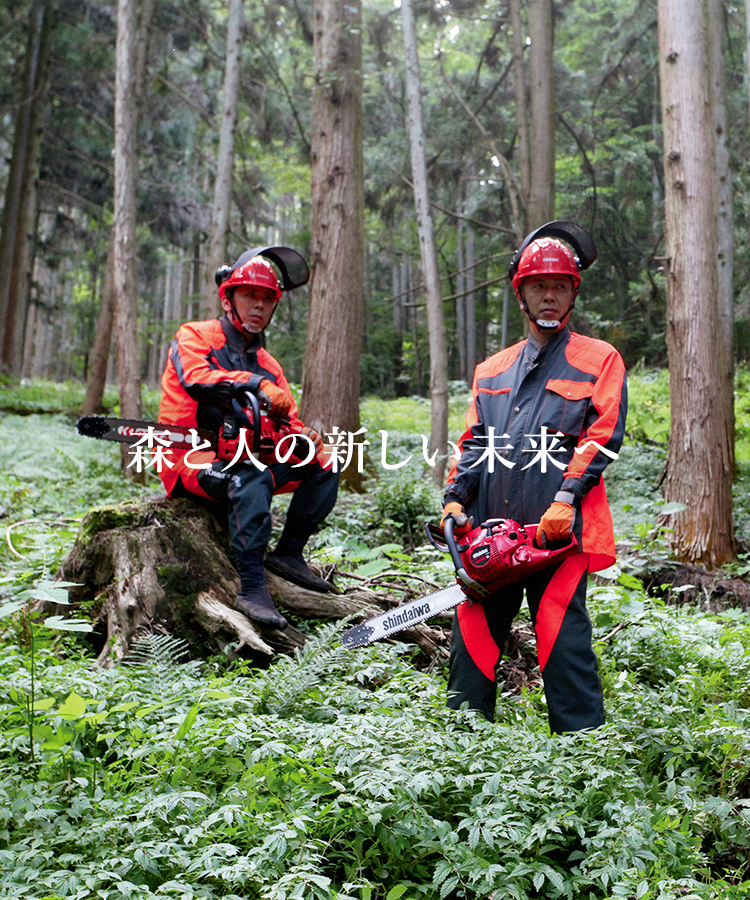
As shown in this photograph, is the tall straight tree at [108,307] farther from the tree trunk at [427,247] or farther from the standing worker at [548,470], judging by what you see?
the standing worker at [548,470]

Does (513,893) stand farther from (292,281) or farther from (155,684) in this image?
(292,281)

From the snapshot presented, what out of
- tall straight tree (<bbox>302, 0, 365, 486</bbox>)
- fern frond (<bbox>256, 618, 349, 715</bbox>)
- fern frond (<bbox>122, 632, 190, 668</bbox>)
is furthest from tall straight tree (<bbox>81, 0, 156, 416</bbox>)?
fern frond (<bbox>256, 618, 349, 715</bbox>)

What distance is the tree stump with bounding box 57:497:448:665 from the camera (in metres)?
4.51

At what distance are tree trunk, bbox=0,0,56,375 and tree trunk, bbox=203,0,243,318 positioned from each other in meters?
6.79

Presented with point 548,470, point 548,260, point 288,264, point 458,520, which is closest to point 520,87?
point 288,264

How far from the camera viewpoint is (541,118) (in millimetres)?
11617

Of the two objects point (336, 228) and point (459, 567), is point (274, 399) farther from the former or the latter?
point (336, 228)

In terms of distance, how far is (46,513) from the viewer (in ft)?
26.0

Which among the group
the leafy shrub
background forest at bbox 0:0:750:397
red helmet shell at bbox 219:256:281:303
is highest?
background forest at bbox 0:0:750:397

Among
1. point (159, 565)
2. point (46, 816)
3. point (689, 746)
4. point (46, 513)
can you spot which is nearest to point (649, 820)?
point (689, 746)

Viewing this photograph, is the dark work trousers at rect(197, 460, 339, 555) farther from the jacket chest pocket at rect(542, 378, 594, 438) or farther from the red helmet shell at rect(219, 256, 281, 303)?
the jacket chest pocket at rect(542, 378, 594, 438)

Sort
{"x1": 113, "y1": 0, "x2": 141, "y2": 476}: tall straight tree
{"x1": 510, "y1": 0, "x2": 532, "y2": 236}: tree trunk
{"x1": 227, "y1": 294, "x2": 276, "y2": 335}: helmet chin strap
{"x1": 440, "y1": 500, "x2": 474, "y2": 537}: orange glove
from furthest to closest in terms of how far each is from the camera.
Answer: {"x1": 510, "y1": 0, "x2": 532, "y2": 236}: tree trunk < {"x1": 113, "y1": 0, "x2": 141, "y2": 476}: tall straight tree < {"x1": 227, "y1": 294, "x2": 276, "y2": 335}: helmet chin strap < {"x1": 440, "y1": 500, "x2": 474, "y2": 537}: orange glove

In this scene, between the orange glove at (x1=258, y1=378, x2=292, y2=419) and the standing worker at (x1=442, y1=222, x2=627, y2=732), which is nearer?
the standing worker at (x1=442, y1=222, x2=627, y2=732)

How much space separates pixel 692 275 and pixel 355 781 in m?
6.41
